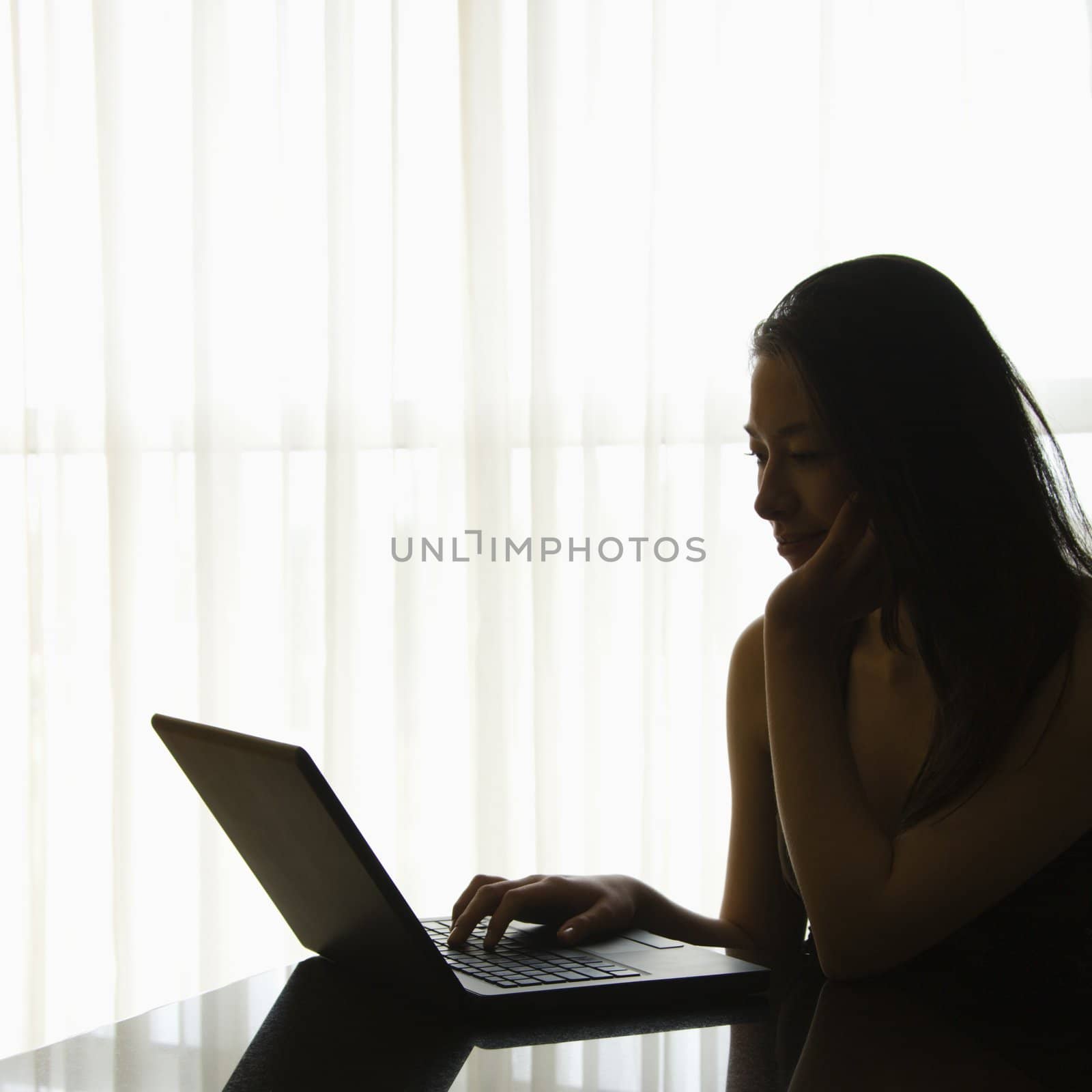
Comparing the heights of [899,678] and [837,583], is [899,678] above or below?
below

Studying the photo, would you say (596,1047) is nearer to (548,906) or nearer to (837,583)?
(548,906)

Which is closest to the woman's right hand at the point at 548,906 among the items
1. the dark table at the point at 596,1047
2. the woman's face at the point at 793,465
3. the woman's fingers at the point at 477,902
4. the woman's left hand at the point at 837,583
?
the woman's fingers at the point at 477,902

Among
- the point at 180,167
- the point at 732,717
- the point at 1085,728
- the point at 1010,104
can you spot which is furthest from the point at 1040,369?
the point at 180,167

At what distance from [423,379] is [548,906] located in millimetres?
1525

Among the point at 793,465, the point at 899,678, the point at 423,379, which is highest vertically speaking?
the point at 423,379

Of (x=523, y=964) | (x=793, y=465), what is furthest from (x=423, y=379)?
(x=523, y=964)

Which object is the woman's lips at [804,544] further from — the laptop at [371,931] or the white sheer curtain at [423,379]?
the white sheer curtain at [423,379]

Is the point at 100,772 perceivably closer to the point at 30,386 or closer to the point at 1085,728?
the point at 30,386

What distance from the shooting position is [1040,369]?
209 centimetres

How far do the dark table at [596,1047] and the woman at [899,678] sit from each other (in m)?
0.12

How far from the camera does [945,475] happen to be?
103cm

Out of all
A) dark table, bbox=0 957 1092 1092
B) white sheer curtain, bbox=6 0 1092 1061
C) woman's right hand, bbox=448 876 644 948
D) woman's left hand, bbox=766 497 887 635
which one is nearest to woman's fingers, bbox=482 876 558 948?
woman's right hand, bbox=448 876 644 948

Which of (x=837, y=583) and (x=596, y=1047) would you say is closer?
(x=596, y=1047)

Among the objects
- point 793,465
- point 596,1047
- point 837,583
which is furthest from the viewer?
point 793,465
